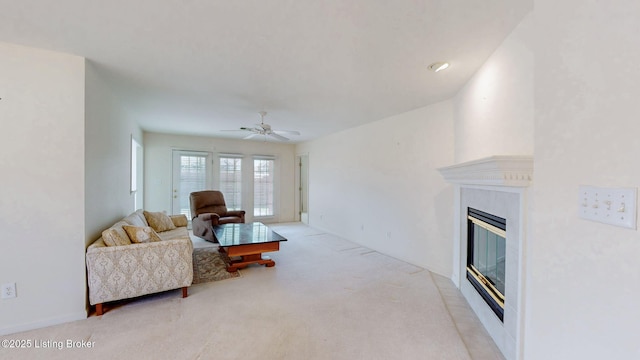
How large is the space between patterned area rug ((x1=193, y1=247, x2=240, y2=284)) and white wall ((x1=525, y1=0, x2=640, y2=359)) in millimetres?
3236

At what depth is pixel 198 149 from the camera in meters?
6.62

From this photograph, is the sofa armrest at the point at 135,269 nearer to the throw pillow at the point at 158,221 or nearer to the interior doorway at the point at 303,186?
the throw pillow at the point at 158,221

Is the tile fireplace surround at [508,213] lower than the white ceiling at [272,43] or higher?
lower

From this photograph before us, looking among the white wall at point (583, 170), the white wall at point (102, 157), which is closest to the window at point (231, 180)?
the white wall at point (102, 157)

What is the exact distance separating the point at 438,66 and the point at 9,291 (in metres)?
4.29

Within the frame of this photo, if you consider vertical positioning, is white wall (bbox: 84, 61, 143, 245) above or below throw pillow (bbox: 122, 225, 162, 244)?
above

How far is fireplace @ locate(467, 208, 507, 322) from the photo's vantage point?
2100 millimetres

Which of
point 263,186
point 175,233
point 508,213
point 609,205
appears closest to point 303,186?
point 263,186

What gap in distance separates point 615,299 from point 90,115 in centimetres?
376

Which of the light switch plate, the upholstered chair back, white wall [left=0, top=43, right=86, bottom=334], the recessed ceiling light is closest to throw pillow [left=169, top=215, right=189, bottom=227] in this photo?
the upholstered chair back

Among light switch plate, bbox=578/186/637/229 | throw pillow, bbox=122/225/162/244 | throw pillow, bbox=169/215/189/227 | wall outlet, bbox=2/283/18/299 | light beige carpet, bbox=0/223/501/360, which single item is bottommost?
light beige carpet, bbox=0/223/501/360

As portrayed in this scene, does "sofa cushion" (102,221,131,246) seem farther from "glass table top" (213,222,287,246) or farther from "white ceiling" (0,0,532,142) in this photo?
"white ceiling" (0,0,532,142)

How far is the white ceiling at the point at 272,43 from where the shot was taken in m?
1.69

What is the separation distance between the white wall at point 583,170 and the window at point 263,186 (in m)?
6.84
